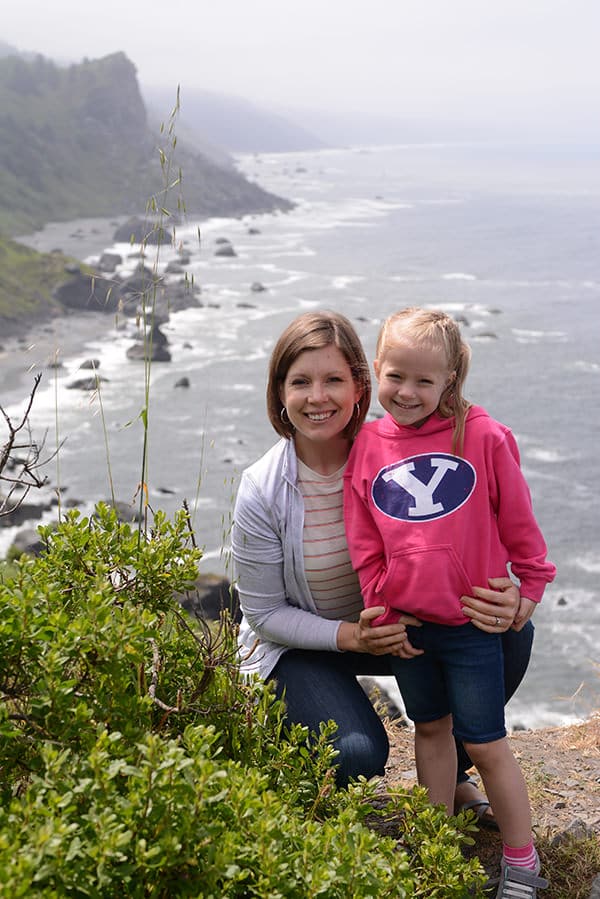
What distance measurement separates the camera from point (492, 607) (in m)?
3.23

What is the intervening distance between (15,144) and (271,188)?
131 ft

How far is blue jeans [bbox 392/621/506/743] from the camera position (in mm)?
3242

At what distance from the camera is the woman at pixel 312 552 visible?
11.5ft

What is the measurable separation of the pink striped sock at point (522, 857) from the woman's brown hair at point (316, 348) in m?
1.58

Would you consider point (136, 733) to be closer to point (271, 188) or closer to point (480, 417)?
point (480, 417)

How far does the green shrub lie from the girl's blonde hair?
3.55ft

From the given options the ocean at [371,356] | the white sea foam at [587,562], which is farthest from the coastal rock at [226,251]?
the white sea foam at [587,562]

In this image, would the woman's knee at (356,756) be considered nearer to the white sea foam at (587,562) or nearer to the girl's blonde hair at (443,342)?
the girl's blonde hair at (443,342)

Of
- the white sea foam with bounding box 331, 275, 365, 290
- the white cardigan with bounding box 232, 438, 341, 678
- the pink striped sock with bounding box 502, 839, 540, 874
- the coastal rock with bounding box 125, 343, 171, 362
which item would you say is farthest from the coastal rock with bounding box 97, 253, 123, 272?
the pink striped sock with bounding box 502, 839, 540, 874

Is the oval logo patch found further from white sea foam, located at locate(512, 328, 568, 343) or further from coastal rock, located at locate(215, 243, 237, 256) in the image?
coastal rock, located at locate(215, 243, 237, 256)

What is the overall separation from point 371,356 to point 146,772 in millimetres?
36815

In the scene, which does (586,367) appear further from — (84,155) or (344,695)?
(84,155)

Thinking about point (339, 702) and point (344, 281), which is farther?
point (344, 281)

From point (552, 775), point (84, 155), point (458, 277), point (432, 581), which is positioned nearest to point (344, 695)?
point (432, 581)
